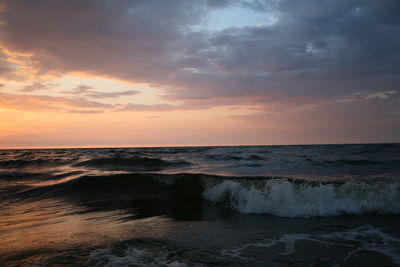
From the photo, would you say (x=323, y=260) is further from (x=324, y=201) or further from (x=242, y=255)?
(x=324, y=201)

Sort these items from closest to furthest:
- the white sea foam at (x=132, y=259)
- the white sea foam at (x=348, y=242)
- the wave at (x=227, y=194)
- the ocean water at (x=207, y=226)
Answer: the white sea foam at (x=132, y=259) → the ocean water at (x=207, y=226) → the white sea foam at (x=348, y=242) → the wave at (x=227, y=194)

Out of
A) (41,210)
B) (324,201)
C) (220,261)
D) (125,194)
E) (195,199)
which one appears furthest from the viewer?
(125,194)

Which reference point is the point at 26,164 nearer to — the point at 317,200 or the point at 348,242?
the point at 317,200

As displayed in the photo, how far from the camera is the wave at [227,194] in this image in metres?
6.39

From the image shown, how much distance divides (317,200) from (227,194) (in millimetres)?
2659

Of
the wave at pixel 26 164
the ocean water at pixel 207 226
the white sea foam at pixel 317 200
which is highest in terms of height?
the white sea foam at pixel 317 200

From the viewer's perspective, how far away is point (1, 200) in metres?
8.68

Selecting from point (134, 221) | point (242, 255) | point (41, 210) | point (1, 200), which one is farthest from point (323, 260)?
point (1, 200)

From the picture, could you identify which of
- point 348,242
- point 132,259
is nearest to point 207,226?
point 132,259

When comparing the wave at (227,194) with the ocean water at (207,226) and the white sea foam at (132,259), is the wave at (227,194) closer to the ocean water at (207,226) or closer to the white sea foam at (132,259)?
the ocean water at (207,226)

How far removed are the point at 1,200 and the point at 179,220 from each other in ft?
22.4

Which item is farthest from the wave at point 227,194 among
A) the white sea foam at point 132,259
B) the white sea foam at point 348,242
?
the white sea foam at point 132,259

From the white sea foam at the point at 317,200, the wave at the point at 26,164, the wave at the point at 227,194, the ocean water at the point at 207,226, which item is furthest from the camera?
the wave at the point at 26,164

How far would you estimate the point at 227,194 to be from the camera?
8.16 meters
